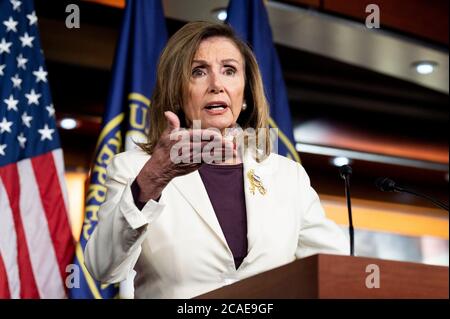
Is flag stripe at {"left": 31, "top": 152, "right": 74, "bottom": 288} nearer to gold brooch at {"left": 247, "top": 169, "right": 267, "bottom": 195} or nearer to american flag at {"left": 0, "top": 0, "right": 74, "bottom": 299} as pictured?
american flag at {"left": 0, "top": 0, "right": 74, "bottom": 299}

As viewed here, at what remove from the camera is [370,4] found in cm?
480

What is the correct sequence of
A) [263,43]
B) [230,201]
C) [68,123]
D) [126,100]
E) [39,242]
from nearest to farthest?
[230,201] < [39,242] < [126,100] < [263,43] < [68,123]

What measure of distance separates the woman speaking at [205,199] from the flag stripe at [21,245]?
1.55 m

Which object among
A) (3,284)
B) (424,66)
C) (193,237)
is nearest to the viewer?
(193,237)

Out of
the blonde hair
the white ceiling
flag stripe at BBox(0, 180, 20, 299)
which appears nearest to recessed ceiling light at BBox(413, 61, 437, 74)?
the white ceiling

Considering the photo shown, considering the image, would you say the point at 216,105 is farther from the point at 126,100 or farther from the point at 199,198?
the point at 126,100

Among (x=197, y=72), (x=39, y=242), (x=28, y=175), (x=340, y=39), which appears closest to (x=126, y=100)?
(x=28, y=175)

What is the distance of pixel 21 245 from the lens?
133 inches

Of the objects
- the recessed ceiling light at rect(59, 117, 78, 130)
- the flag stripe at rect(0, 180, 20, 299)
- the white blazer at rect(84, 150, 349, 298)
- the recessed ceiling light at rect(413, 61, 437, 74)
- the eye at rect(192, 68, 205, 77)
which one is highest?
the recessed ceiling light at rect(413, 61, 437, 74)

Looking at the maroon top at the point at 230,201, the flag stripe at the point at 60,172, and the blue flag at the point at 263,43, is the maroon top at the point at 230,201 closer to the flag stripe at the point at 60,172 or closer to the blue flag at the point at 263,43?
the flag stripe at the point at 60,172

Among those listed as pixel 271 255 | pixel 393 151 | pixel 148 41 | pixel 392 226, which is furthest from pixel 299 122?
pixel 271 255

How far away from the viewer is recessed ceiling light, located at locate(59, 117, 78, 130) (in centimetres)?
560

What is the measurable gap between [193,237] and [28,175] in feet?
6.22
